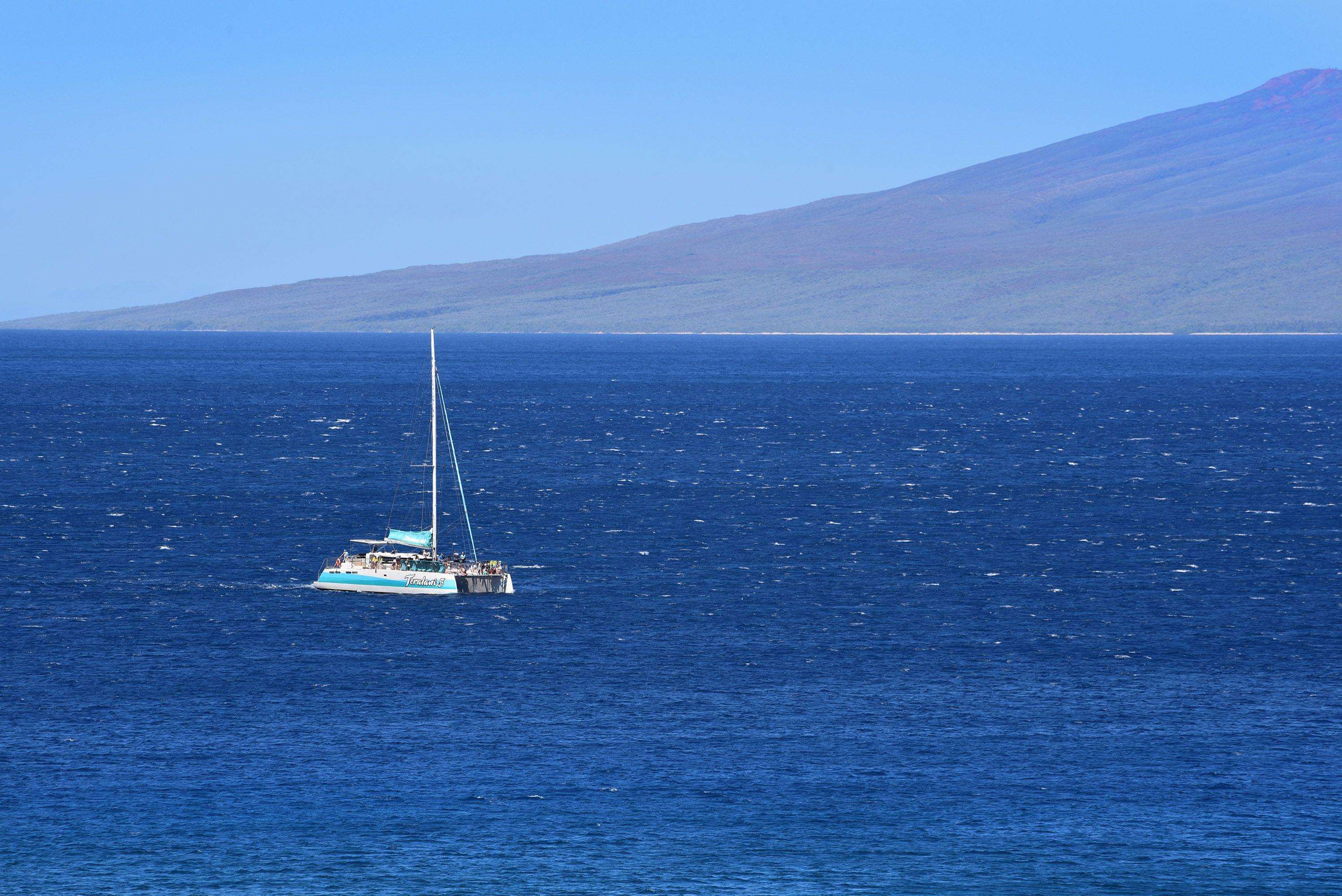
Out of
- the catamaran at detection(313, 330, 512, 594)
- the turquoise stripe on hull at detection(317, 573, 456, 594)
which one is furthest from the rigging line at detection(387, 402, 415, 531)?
the turquoise stripe on hull at detection(317, 573, 456, 594)

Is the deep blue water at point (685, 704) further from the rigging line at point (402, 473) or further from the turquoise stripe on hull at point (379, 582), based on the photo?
the rigging line at point (402, 473)

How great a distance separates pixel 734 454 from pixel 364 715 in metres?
105

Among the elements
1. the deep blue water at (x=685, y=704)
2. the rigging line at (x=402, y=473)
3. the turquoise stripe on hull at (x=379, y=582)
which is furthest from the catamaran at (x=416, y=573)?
the rigging line at (x=402, y=473)

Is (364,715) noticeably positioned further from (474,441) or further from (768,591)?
(474,441)

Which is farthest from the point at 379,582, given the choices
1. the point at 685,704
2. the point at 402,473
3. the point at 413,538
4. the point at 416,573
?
the point at 402,473

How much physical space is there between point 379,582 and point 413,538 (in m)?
2.73

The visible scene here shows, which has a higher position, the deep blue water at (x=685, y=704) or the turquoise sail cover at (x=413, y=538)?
the turquoise sail cover at (x=413, y=538)

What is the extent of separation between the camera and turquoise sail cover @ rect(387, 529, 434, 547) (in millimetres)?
87250

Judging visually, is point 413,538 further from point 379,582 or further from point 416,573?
point 379,582

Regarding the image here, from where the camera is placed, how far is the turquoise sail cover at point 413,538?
87250mm

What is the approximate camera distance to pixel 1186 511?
11994 cm

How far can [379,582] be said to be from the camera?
284 ft

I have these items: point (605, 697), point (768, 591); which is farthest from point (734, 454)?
point (605, 697)

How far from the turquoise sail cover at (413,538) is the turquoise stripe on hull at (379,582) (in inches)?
78.7
